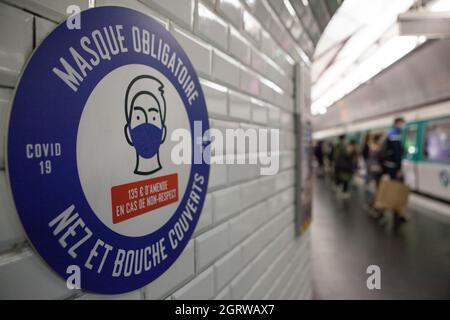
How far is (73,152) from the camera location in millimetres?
634

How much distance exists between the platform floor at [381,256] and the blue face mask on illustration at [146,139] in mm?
2730

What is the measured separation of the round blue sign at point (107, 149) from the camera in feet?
1.84

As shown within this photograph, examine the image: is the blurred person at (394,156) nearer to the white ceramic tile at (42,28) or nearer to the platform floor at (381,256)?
the platform floor at (381,256)

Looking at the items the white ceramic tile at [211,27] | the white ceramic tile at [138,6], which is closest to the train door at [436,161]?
the white ceramic tile at [211,27]

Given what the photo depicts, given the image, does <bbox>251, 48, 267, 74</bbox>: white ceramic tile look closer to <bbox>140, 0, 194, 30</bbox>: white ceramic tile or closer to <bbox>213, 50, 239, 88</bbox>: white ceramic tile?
<bbox>213, 50, 239, 88</bbox>: white ceramic tile

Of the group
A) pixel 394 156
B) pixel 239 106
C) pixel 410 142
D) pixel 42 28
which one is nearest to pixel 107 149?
pixel 42 28

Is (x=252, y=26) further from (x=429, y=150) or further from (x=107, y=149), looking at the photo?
(x=429, y=150)

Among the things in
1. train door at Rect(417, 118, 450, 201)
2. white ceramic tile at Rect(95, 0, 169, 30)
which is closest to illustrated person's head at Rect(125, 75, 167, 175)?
white ceramic tile at Rect(95, 0, 169, 30)

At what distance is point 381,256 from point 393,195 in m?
1.98

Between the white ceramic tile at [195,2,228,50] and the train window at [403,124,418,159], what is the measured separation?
8.51m

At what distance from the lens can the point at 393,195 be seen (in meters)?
5.50

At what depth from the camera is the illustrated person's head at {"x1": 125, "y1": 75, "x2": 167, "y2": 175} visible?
0.79 m
